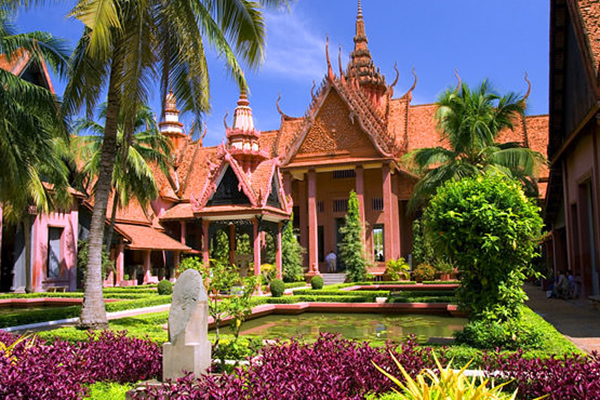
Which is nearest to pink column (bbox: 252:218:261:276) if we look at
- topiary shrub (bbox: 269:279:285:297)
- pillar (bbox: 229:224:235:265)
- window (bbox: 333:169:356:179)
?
topiary shrub (bbox: 269:279:285:297)

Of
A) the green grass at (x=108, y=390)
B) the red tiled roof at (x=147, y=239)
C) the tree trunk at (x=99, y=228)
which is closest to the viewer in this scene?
the green grass at (x=108, y=390)

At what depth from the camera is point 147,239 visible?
23.8m

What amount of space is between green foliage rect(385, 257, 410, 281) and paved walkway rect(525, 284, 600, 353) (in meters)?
6.58

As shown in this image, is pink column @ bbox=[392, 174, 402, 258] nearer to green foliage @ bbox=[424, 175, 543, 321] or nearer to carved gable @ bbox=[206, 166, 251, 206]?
carved gable @ bbox=[206, 166, 251, 206]

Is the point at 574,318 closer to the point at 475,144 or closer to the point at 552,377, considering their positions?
the point at 475,144

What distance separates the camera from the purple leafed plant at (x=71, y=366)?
4.62 meters

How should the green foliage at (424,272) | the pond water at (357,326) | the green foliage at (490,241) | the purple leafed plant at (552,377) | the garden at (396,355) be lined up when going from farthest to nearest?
the green foliage at (424,272), the pond water at (357,326), the green foliage at (490,241), the garden at (396,355), the purple leafed plant at (552,377)

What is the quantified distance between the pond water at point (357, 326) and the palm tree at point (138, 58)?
345 cm

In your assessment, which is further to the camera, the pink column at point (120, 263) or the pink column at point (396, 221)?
the pink column at point (396, 221)

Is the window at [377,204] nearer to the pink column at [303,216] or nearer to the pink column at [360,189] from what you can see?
the pink column at [360,189]

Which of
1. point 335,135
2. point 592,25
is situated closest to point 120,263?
point 335,135

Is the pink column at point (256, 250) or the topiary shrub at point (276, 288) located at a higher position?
the pink column at point (256, 250)

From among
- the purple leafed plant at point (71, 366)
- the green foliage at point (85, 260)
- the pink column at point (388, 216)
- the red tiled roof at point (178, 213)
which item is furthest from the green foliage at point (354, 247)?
the purple leafed plant at point (71, 366)

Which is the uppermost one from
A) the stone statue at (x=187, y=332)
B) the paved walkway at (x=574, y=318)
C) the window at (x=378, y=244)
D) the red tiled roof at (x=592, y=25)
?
the red tiled roof at (x=592, y=25)
